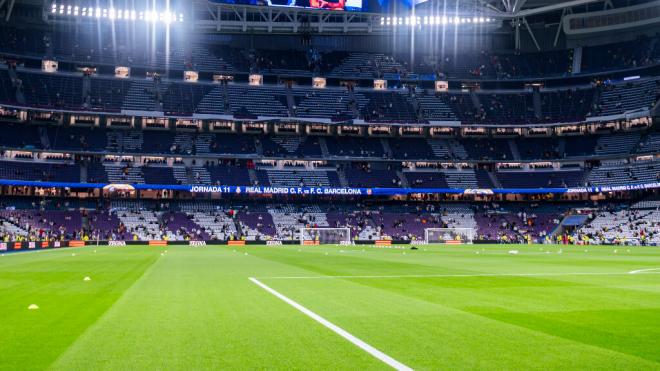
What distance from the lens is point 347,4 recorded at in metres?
73.4

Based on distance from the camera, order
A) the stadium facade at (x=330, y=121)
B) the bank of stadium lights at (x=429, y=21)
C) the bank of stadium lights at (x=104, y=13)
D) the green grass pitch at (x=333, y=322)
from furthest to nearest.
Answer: the bank of stadium lights at (x=429, y=21) < the bank of stadium lights at (x=104, y=13) < the stadium facade at (x=330, y=121) < the green grass pitch at (x=333, y=322)

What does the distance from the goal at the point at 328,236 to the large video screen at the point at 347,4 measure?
28731 mm

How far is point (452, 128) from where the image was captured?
9556cm

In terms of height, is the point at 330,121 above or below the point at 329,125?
above

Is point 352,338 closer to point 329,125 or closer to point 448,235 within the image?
point 448,235

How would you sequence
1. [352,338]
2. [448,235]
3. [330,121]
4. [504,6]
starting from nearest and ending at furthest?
[352,338]
[448,235]
[504,6]
[330,121]

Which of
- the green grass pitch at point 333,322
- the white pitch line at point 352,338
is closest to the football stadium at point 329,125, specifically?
the green grass pitch at point 333,322

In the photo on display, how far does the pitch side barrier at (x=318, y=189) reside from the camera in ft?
251

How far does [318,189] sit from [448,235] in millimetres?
20149

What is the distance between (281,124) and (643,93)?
5711cm

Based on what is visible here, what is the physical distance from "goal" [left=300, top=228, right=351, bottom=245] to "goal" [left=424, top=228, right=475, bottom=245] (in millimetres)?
11257

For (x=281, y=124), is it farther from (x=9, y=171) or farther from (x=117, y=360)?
(x=117, y=360)

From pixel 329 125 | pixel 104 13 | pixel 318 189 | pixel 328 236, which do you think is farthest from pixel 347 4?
pixel 104 13

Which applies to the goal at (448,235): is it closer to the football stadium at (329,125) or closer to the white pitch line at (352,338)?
the football stadium at (329,125)
